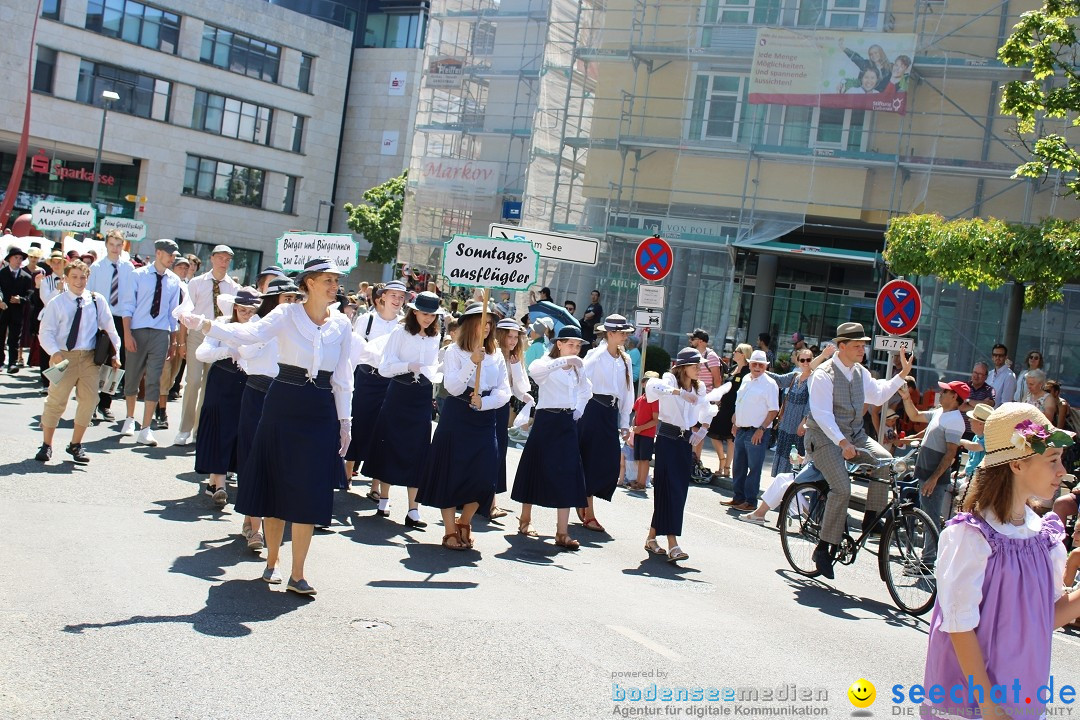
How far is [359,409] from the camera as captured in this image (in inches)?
430

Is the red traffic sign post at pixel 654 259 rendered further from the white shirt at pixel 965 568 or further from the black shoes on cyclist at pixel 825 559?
the white shirt at pixel 965 568

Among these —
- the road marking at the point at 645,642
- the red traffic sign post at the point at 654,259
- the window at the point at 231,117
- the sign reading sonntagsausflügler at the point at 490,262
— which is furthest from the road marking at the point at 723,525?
the window at the point at 231,117

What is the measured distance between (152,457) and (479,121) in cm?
2748

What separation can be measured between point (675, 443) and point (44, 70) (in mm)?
44498

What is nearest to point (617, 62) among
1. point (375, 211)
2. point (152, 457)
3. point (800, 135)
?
point (800, 135)

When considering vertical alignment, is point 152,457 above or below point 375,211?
below

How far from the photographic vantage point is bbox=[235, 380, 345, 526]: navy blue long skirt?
7273 millimetres

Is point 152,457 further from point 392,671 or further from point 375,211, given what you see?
point 375,211

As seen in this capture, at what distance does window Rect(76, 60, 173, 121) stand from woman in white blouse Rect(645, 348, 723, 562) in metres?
44.4

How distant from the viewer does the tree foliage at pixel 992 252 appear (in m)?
17.7

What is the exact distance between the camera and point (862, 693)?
640 cm

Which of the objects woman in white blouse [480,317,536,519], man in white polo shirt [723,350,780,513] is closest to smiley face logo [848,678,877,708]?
woman in white blouse [480,317,536,519]

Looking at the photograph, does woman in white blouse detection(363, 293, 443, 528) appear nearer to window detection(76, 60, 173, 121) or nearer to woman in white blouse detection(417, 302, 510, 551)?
woman in white blouse detection(417, 302, 510, 551)

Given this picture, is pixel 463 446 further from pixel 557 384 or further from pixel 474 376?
pixel 557 384
